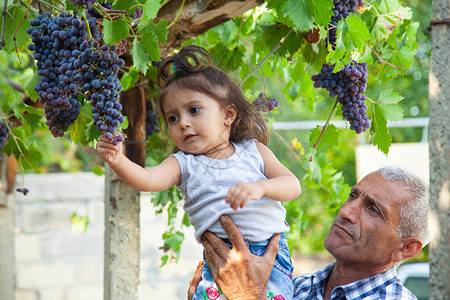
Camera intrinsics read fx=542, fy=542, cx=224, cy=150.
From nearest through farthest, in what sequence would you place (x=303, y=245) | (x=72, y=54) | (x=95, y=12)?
(x=72, y=54) < (x=95, y=12) < (x=303, y=245)

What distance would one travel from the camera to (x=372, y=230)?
2.04 metres

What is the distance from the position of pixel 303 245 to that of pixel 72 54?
28.3 ft

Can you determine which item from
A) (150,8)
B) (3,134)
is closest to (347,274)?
(150,8)

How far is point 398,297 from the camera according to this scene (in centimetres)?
192

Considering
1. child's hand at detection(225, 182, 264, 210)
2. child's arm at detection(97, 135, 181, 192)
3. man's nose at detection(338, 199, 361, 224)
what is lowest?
man's nose at detection(338, 199, 361, 224)

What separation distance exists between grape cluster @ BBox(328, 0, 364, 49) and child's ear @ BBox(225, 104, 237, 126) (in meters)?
0.38

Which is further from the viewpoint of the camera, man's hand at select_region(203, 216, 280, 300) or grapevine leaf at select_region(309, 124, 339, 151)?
grapevine leaf at select_region(309, 124, 339, 151)

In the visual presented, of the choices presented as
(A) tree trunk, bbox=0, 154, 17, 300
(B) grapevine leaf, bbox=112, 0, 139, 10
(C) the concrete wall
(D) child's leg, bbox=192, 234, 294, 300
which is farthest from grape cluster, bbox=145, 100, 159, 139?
(C) the concrete wall

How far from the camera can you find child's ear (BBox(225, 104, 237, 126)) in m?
1.77

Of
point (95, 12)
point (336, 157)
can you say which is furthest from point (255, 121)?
point (336, 157)

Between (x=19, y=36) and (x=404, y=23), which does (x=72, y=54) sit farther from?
(x=404, y=23)

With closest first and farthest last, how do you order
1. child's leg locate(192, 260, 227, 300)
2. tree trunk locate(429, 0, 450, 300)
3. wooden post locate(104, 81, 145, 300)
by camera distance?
tree trunk locate(429, 0, 450, 300) < child's leg locate(192, 260, 227, 300) < wooden post locate(104, 81, 145, 300)

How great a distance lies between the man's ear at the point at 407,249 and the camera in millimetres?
2035

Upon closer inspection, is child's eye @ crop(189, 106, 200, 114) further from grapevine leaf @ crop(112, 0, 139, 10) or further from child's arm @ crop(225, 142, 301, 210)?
grapevine leaf @ crop(112, 0, 139, 10)
